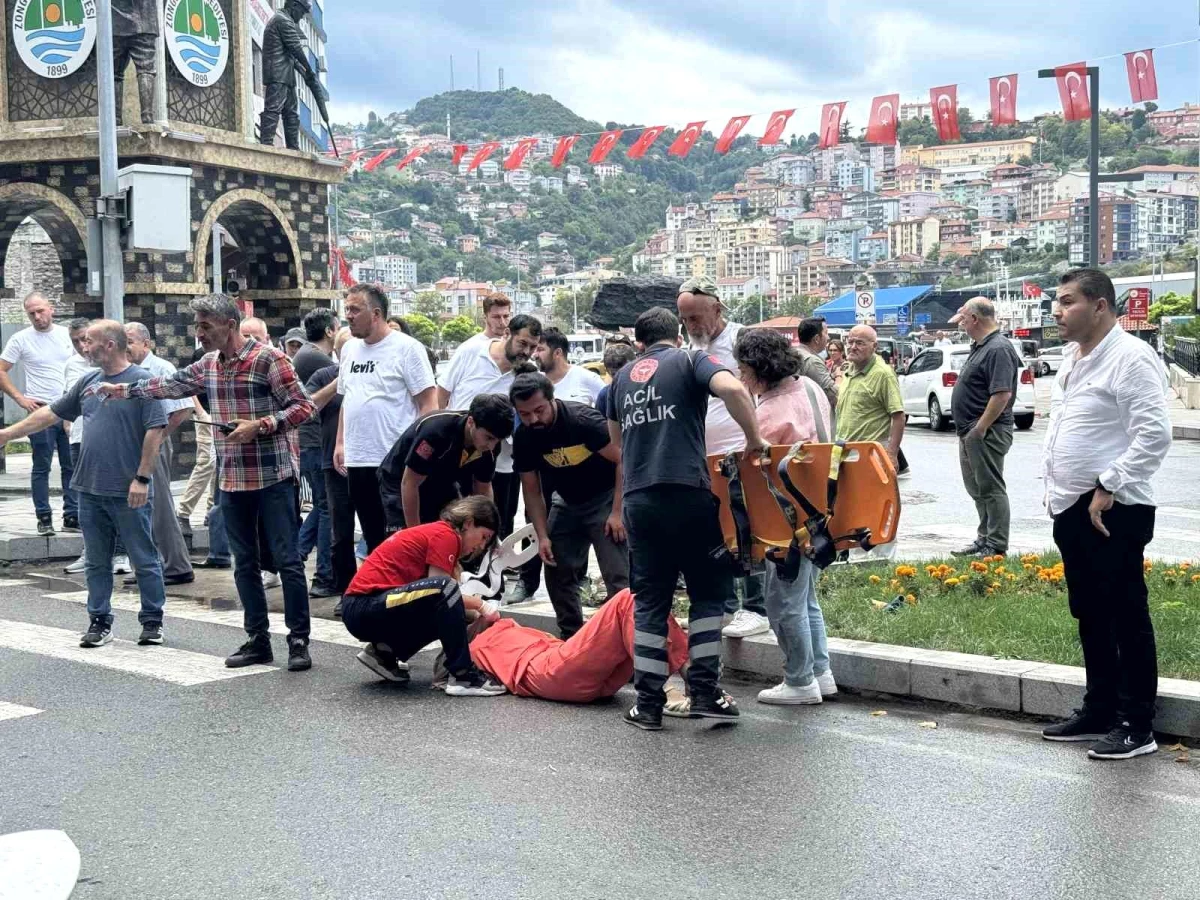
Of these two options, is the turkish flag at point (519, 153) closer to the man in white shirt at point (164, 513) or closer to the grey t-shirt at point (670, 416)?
the man in white shirt at point (164, 513)

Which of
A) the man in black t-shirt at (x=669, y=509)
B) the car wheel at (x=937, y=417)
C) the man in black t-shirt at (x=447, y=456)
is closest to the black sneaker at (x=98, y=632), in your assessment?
the man in black t-shirt at (x=447, y=456)

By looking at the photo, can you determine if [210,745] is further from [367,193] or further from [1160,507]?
[367,193]

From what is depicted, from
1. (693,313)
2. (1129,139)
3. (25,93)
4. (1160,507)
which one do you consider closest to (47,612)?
(693,313)

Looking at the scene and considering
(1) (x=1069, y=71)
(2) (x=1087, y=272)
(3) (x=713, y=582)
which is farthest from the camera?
(1) (x=1069, y=71)

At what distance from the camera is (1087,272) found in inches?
228

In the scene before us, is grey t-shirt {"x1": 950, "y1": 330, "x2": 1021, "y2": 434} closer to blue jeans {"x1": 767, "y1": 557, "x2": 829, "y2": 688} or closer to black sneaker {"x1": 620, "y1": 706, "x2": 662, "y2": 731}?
blue jeans {"x1": 767, "y1": 557, "x2": 829, "y2": 688}

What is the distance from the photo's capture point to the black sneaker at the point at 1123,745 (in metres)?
5.64

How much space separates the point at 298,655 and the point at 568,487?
1.68 metres

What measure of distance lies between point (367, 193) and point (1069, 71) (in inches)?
6952

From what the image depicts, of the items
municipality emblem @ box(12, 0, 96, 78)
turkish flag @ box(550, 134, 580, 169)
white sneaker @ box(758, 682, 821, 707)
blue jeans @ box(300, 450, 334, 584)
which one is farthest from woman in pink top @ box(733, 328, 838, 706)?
turkish flag @ box(550, 134, 580, 169)

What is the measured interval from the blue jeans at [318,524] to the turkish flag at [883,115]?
1840 centimetres

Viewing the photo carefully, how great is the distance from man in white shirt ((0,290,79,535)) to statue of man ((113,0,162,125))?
17.9 feet

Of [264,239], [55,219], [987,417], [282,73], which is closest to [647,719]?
[987,417]

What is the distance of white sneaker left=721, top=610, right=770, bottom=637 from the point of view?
7547 millimetres
